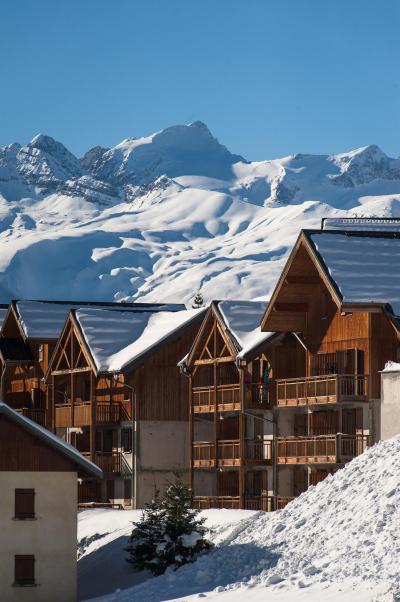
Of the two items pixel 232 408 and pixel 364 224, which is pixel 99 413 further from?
pixel 364 224

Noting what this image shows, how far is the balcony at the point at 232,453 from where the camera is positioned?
6925 centimetres

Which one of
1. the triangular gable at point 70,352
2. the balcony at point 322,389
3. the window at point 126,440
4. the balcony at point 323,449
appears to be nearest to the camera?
the balcony at point 323,449

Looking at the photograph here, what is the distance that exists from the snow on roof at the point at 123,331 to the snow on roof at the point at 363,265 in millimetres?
14368

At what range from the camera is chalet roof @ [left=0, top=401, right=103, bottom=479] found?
52.8m

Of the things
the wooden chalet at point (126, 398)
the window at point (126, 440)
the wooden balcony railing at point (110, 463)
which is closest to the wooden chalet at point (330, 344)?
the wooden chalet at point (126, 398)

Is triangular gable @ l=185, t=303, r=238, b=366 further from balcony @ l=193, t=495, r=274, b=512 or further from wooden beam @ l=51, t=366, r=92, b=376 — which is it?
wooden beam @ l=51, t=366, r=92, b=376

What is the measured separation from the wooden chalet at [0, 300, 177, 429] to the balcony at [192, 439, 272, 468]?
1393 cm

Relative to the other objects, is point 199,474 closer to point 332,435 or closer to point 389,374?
point 332,435

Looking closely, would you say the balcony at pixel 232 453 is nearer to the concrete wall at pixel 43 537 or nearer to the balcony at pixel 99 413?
the balcony at pixel 99 413

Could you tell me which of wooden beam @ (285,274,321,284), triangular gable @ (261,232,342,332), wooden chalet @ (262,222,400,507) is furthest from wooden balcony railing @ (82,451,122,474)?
wooden beam @ (285,274,321,284)

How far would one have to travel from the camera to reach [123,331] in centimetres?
8019

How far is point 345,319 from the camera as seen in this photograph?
212 ft

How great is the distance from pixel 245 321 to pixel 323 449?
9.73 metres

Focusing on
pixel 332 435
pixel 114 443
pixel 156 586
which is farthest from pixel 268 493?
pixel 156 586
